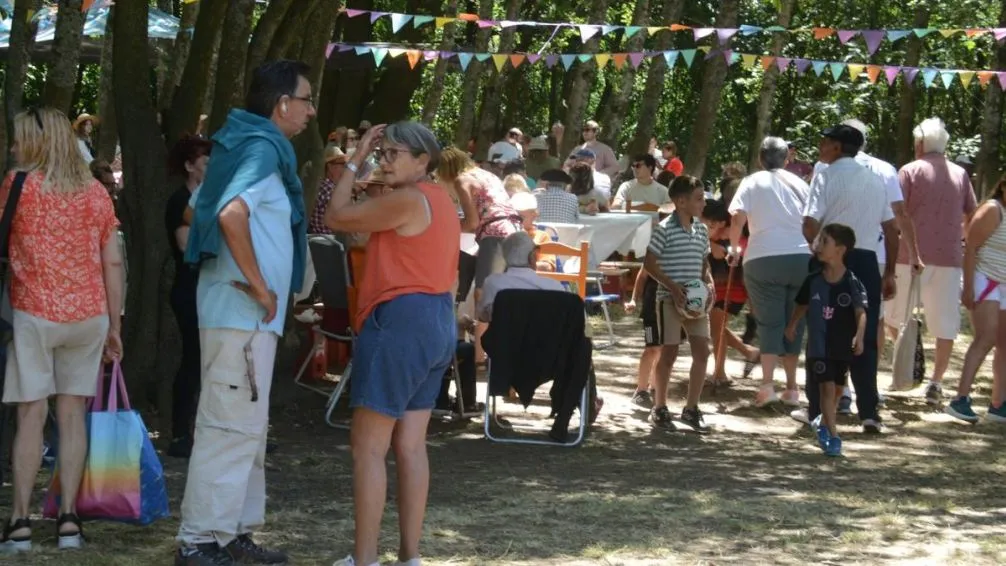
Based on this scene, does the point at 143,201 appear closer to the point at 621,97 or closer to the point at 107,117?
the point at 107,117

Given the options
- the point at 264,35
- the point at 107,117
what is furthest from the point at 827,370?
the point at 107,117

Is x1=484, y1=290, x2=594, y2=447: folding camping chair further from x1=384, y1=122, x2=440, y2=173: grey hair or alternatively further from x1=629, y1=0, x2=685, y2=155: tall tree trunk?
x1=629, y1=0, x2=685, y2=155: tall tree trunk

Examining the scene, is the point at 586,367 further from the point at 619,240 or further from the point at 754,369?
the point at 619,240

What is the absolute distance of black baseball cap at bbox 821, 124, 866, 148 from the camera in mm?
11086

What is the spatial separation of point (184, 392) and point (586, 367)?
8.06 feet

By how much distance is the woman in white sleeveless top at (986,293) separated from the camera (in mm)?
11594

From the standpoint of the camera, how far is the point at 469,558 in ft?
23.0

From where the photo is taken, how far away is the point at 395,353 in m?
6.12

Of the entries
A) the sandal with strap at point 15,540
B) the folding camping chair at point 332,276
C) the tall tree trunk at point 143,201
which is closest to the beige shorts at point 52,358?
the sandal with strap at point 15,540

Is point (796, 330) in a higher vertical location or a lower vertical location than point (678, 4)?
lower

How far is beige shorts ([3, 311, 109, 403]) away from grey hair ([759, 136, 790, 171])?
6.07 m

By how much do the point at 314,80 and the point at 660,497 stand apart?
12.9ft

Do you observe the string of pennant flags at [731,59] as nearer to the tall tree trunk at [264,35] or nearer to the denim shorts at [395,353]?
the tall tree trunk at [264,35]

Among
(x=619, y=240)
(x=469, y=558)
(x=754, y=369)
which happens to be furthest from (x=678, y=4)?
(x=469, y=558)
